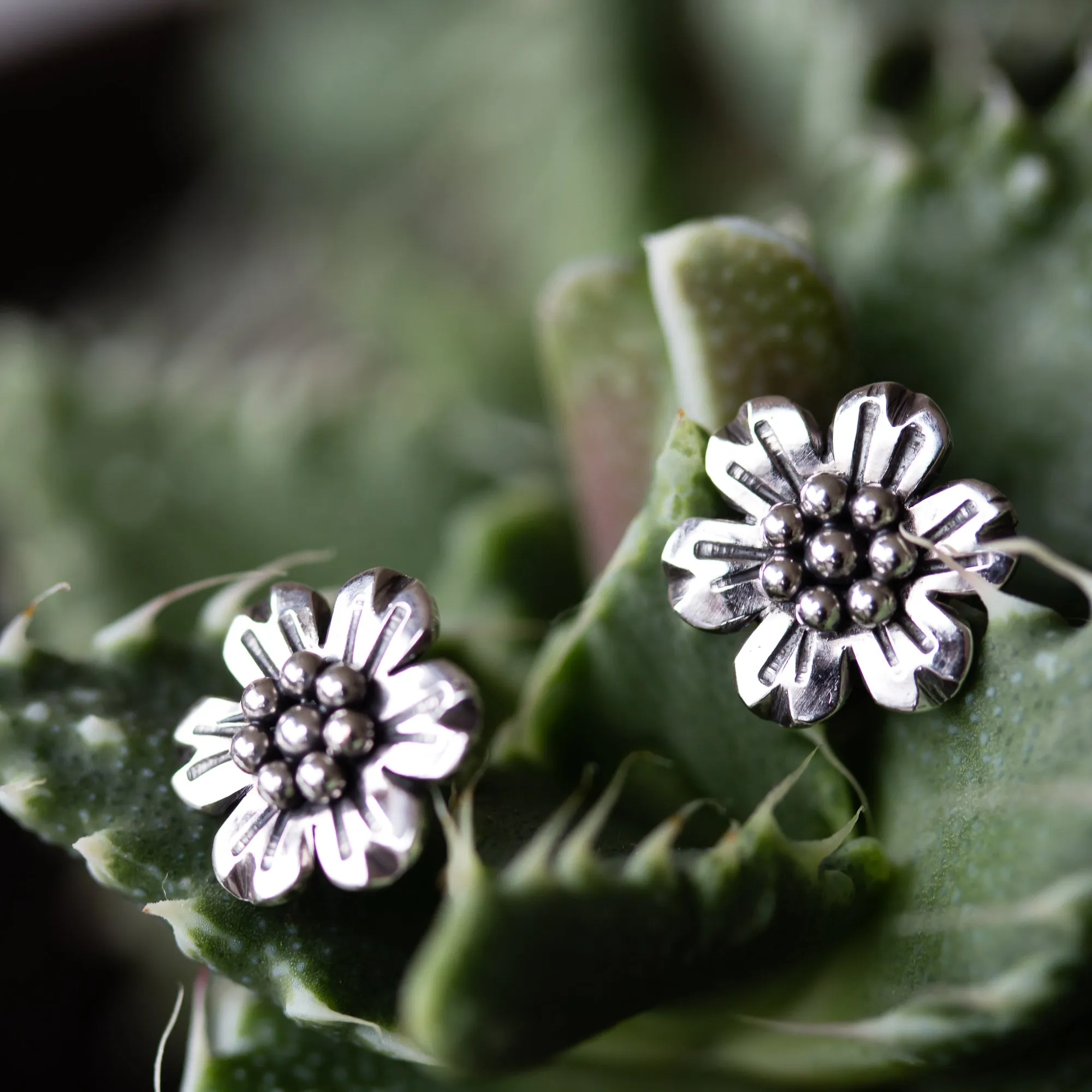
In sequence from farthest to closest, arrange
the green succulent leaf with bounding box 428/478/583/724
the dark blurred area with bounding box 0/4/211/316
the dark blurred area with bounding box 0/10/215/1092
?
the dark blurred area with bounding box 0/4/211/316
the dark blurred area with bounding box 0/10/215/1092
the green succulent leaf with bounding box 428/478/583/724

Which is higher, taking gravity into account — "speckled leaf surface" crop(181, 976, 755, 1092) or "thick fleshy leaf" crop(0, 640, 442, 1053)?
"thick fleshy leaf" crop(0, 640, 442, 1053)

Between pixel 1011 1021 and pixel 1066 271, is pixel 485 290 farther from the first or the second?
pixel 1011 1021

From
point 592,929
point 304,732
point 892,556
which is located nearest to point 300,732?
point 304,732

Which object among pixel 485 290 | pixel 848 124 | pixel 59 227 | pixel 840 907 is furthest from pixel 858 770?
pixel 59 227

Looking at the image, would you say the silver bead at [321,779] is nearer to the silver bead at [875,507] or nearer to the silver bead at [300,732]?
the silver bead at [300,732]

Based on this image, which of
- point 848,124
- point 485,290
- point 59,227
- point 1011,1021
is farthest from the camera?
point 59,227

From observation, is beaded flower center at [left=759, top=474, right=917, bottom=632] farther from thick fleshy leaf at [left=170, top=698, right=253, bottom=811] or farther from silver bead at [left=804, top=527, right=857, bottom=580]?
thick fleshy leaf at [left=170, top=698, right=253, bottom=811]

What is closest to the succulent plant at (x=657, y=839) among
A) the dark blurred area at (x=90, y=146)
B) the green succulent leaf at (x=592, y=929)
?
the green succulent leaf at (x=592, y=929)

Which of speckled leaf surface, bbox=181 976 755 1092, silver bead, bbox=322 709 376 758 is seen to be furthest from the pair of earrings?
speckled leaf surface, bbox=181 976 755 1092
